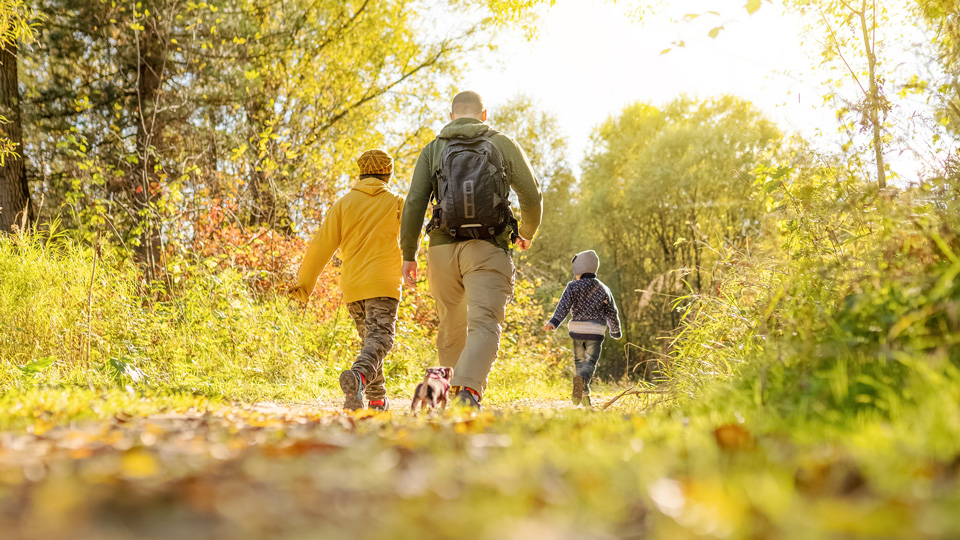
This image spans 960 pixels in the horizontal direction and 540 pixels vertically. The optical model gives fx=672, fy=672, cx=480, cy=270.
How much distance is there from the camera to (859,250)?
400 centimetres

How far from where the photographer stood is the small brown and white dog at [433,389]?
3.94 m

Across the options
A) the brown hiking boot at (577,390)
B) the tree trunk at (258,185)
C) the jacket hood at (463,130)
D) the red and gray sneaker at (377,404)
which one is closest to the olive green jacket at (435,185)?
the jacket hood at (463,130)

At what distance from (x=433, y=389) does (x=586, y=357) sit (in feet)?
15.8

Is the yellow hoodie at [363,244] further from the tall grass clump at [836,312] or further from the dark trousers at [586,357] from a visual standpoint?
the dark trousers at [586,357]

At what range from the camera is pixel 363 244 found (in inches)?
199

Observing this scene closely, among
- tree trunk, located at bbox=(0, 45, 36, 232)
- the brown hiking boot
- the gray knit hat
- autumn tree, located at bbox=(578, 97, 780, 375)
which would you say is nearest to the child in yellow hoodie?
the brown hiking boot

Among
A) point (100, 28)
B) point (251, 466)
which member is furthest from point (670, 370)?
point (100, 28)

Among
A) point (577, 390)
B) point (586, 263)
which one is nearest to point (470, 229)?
point (577, 390)

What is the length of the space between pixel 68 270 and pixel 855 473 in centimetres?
667

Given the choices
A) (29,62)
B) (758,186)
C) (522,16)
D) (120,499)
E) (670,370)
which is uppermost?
(29,62)

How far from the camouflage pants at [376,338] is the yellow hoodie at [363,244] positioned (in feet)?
0.25

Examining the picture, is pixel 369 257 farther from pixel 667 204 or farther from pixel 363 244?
pixel 667 204

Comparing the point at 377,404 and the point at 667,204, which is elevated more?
the point at 667,204

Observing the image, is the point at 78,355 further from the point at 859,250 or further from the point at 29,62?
the point at 29,62
